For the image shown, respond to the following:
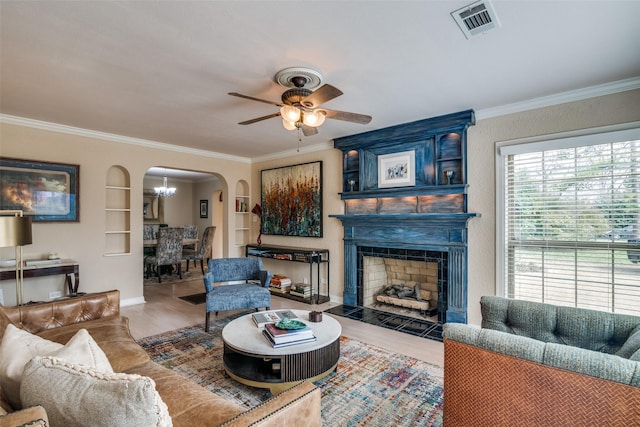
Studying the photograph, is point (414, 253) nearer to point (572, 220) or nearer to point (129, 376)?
point (572, 220)

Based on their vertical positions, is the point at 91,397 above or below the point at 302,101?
below

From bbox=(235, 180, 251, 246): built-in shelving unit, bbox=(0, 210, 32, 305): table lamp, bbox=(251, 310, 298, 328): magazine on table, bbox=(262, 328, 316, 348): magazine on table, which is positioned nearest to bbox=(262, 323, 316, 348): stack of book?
bbox=(262, 328, 316, 348): magazine on table

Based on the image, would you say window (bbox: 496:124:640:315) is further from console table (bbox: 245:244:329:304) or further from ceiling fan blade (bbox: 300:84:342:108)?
console table (bbox: 245:244:329:304)

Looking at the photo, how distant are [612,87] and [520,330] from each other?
8.20 feet

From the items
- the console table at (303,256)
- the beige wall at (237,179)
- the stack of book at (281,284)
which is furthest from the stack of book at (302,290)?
the beige wall at (237,179)

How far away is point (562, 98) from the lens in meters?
3.14

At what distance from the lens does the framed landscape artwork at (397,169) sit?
4188mm

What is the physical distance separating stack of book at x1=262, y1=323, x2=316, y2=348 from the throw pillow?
146 cm

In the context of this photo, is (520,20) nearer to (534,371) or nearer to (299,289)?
(534,371)

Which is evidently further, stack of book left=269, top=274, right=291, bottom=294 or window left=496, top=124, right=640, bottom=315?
stack of book left=269, top=274, right=291, bottom=294

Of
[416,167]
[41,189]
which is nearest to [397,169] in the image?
[416,167]

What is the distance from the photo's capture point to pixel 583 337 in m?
1.78

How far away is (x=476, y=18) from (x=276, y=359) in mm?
2674

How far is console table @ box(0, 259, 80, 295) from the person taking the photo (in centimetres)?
363
